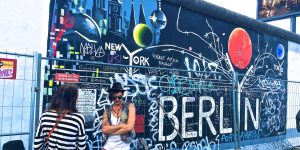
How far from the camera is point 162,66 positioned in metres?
7.21

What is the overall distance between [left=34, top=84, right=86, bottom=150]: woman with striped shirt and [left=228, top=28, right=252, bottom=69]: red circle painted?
21.3 feet

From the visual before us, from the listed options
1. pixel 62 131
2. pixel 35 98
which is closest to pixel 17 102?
pixel 35 98

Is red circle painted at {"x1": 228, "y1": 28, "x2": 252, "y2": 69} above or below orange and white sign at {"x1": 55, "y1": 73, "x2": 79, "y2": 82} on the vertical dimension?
above

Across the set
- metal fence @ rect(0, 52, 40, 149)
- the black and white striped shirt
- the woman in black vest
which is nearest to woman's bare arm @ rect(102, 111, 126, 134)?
the woman in black vest

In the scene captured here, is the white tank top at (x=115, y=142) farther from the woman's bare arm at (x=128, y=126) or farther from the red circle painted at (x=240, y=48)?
the red circle painted at (x=240, y=48)

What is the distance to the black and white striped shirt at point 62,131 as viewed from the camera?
11.1 feet

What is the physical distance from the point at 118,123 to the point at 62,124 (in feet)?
2.74

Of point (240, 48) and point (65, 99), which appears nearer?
point (65, 99)

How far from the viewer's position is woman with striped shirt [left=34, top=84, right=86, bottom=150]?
133 inches

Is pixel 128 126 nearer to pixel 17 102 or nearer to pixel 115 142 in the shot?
pixel 115 142

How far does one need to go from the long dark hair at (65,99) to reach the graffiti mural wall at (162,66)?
1718mm

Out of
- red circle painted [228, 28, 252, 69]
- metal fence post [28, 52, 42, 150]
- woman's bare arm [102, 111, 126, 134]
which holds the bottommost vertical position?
woman's bare arm [102, 111, 126, 134]

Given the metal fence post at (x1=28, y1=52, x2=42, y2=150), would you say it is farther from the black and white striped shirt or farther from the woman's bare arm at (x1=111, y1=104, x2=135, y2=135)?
the woman's bare arm at (x1=111, y1=104, x2=135, y2=135)

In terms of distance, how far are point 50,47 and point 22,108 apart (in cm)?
105
